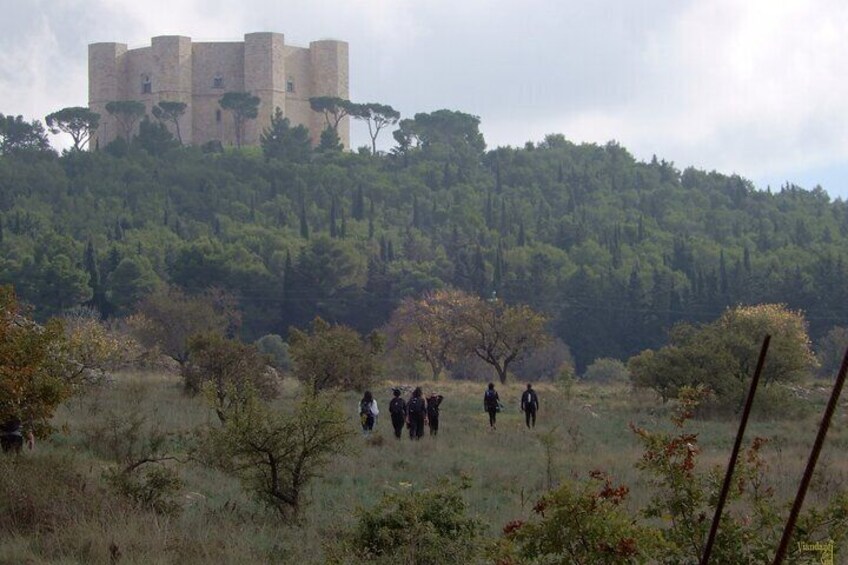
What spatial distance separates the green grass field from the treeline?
1433 inches

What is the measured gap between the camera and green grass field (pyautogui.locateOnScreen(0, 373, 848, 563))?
9.77m

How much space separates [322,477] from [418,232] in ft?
251

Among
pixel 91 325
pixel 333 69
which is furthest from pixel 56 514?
pixel 333 69

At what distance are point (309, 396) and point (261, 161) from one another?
89.5 m

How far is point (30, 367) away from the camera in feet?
41.3

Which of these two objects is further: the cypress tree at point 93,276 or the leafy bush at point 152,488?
the cypress tree at point 93,276

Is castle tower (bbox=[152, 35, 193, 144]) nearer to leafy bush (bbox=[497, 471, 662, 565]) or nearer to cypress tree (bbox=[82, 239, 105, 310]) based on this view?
cypress tree (bbox=[82, 239, 105, 310])

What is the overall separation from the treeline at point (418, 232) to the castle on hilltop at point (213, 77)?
345cm

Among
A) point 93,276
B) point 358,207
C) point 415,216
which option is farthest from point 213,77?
point 93,276

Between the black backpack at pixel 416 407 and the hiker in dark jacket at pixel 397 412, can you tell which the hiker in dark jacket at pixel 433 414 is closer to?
the black backpack at pixel 416 407

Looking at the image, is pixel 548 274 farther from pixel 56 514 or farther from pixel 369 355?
pixel 56 514

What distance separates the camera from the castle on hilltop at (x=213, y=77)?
10275cm

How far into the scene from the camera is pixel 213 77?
105m

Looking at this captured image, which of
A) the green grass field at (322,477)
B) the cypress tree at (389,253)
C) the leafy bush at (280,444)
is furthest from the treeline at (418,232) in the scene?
the leafy bush at (280,444)
